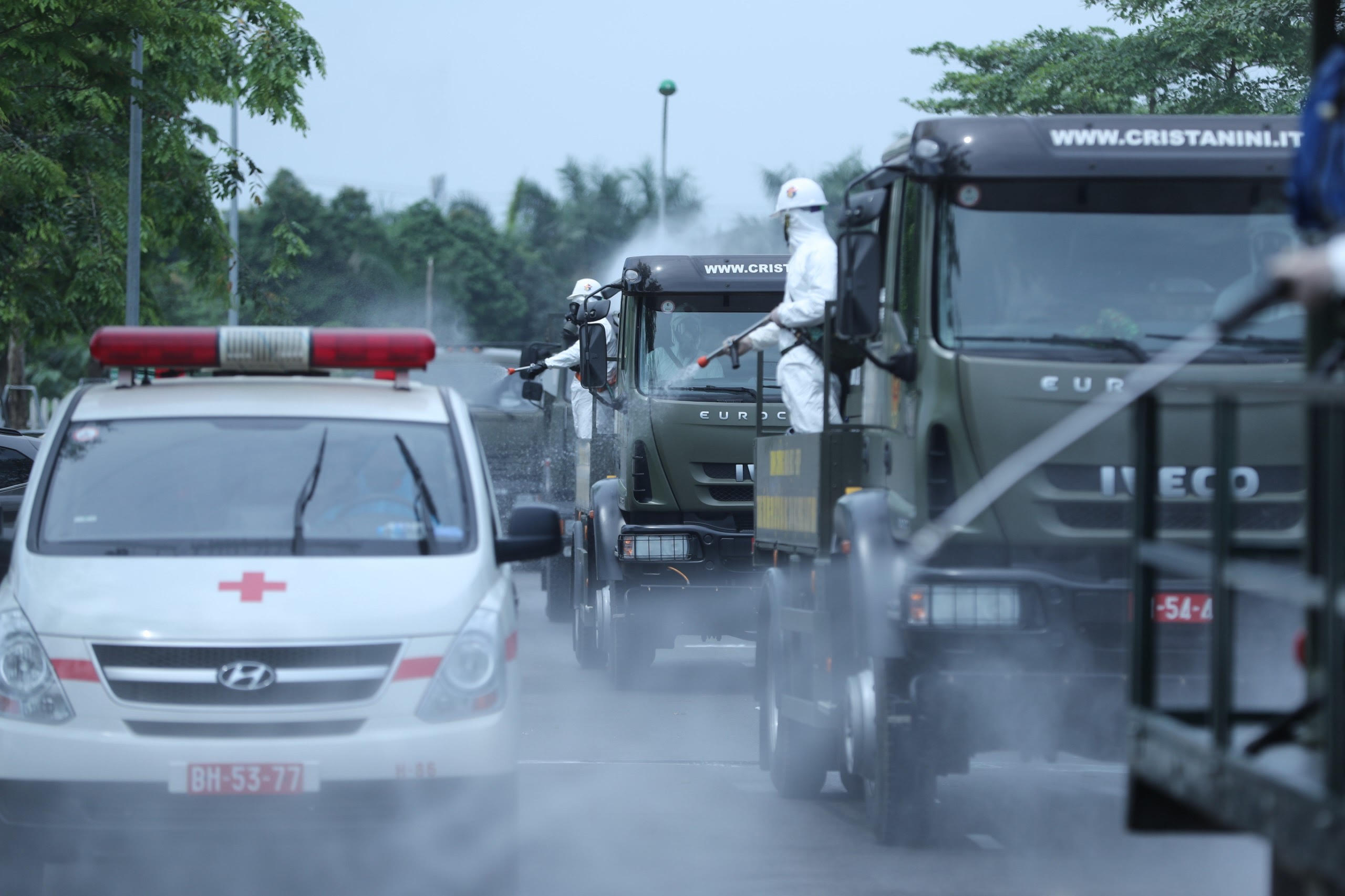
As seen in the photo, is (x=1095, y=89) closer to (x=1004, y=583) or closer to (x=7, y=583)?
(x=1004, y=583)

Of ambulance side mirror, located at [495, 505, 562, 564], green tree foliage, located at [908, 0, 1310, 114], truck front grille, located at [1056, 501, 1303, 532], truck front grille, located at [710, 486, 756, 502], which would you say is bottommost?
truck front grille, located at [710, 486, 756, 502]

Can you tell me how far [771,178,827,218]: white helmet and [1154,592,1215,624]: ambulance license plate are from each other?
122 inches

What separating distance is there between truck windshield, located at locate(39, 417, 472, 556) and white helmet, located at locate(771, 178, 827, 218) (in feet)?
8.34

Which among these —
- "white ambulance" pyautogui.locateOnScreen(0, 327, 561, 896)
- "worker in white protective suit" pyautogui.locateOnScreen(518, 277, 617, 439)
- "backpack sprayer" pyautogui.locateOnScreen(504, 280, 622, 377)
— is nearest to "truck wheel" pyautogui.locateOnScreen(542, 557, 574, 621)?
"worker in white protective suit" pyautogui.locateOnScreen(518, 277, 617, 439)

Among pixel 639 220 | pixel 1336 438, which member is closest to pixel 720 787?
pixel 1336 438

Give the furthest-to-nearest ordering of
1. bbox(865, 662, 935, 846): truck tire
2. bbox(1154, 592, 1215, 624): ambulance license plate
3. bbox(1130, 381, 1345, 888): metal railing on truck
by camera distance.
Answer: bbox(865, 662, 935, 846): truck tire, bbox(1154, 592, 1215, 624): ambulance license plate, bbox(1130, 381, 1345, 888): metal railing on truck

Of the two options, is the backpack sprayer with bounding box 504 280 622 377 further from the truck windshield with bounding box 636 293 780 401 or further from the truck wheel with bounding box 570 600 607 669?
the truck wheel with bounding box 570 600 607 669

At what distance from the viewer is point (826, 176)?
68.6m

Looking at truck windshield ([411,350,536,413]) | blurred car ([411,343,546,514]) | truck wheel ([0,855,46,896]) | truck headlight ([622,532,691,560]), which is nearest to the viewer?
truck wheel ([0,855,46,896])

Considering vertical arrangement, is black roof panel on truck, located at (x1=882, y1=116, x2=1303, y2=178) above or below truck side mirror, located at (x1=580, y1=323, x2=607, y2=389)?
above

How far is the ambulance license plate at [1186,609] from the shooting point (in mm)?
6102

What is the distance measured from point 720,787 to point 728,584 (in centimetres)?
361

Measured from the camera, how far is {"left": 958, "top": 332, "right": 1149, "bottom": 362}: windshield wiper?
21.7ft

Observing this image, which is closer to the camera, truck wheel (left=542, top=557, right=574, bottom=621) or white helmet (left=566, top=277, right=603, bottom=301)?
white helmet (left=566, top=277, right=603, bottom=301)
